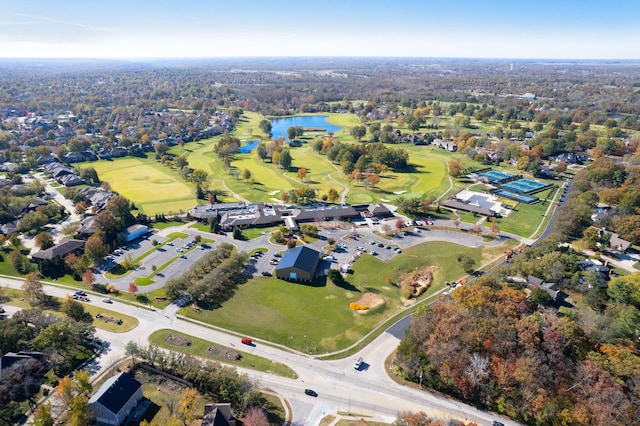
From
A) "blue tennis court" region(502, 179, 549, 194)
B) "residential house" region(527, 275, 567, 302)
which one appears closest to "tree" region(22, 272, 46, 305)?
"residential house" region(527, 275, 567, 302)

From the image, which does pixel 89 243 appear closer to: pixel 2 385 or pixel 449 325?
pixel 2 385

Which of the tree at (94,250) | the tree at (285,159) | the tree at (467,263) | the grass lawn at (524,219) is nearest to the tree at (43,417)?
the tree at (94,250)

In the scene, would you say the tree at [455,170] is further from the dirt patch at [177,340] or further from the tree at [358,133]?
the dirt patch at [177,340]

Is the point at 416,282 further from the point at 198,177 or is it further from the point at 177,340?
the point at 198,177

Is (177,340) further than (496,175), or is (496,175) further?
(496,175)

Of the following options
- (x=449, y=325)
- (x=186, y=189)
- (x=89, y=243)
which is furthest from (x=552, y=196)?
(x=89, y=243)

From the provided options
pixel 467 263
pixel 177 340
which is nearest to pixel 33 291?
pixel 177 340

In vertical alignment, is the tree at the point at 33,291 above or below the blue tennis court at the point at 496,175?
below
